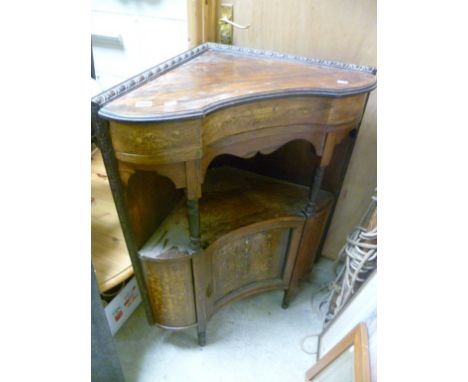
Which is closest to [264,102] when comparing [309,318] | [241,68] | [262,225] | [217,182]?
[241,68]

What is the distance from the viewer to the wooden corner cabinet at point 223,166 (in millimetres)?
737

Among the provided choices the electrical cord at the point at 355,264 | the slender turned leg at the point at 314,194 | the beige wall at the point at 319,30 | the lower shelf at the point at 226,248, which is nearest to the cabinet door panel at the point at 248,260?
the lower shelf at the point at 226,248

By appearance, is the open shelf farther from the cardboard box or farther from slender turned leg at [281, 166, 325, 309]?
the cardboard box

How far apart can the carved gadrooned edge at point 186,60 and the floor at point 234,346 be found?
1.09 meters

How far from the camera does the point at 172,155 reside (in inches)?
29.0

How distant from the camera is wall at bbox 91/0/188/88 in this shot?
45.9 inches

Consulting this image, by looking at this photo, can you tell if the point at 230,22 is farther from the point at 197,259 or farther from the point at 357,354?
the point at 357,354

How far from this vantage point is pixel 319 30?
44.2 inches

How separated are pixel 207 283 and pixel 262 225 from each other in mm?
290

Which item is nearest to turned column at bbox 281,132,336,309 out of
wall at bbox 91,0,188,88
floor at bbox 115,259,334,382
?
floor at bbox 115,259,334,382

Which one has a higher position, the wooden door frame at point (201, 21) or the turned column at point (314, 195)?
the wooden door frame at point (201, 21)

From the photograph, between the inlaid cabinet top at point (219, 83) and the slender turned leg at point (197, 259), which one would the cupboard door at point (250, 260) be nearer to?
the slender turned leg at point (197, 259)

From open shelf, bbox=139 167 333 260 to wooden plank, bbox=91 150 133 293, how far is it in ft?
0.85
